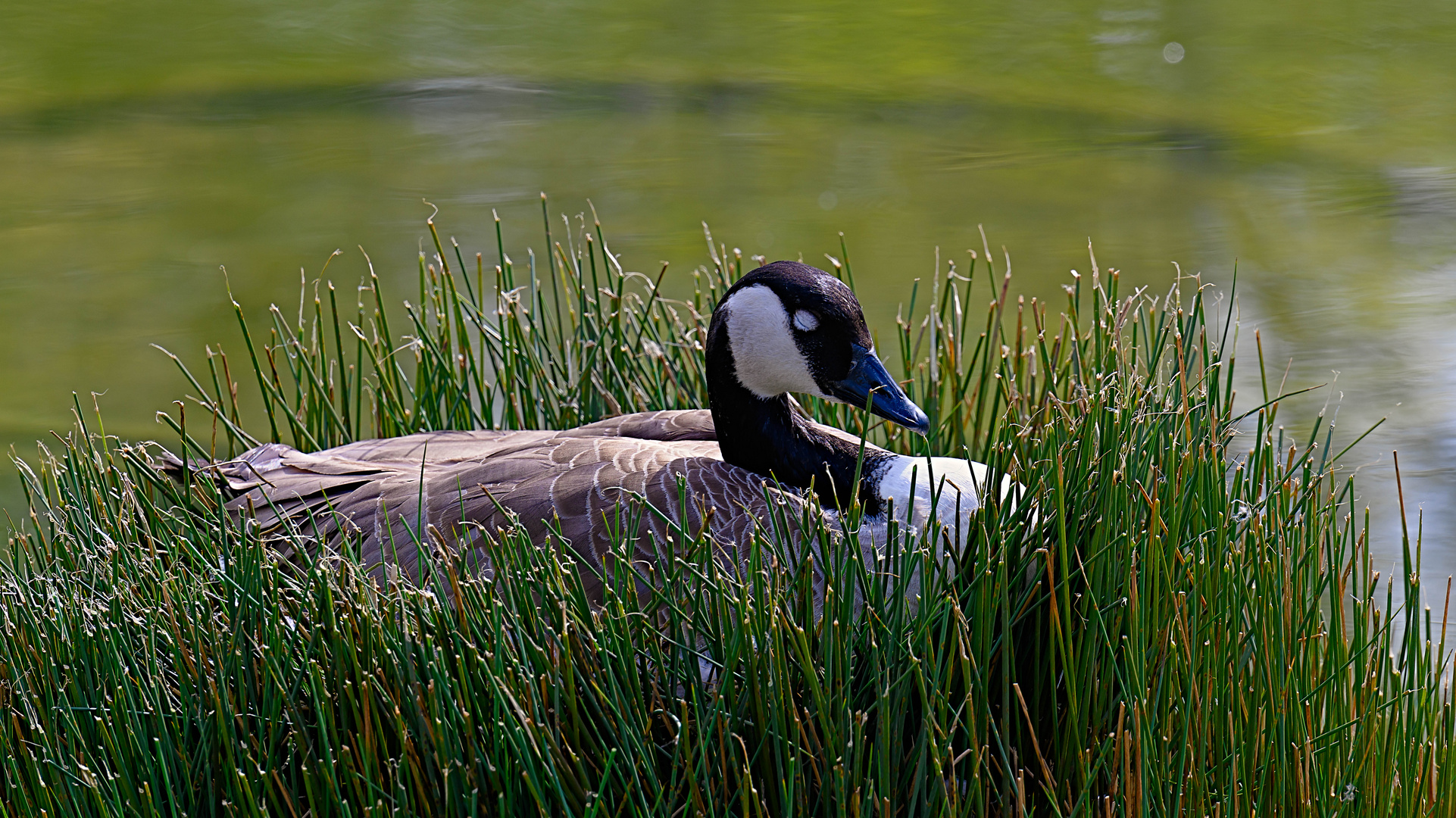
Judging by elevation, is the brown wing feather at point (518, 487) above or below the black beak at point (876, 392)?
below

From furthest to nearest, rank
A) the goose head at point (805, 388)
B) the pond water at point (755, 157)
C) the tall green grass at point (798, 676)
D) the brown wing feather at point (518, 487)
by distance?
the pond water at point (755, 157) < the goose head at point (805, 388) < the brown wing feather at point (518, 487) < the tall green grass at point (798, 676)

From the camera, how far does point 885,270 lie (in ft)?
16.9

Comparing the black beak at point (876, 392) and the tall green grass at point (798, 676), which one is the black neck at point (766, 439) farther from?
the tall green grass at point (798, 676)

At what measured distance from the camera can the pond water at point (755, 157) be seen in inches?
191

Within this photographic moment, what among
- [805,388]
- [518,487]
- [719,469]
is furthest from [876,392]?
[518,487]

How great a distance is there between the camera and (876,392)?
2.16 meters

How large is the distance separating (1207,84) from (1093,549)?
5.36 m

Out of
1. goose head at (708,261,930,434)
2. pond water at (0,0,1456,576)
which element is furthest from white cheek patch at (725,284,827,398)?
pond water at (0,0,1456,576)

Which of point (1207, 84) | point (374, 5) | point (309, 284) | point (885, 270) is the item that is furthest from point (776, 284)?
point (374, 5)

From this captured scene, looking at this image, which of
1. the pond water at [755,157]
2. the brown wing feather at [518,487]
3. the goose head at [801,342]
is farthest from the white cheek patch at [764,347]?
the pond water at [755,157]

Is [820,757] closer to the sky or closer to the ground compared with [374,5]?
closer to the ground

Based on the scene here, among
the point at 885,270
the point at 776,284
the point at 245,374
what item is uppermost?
the point at 776,284

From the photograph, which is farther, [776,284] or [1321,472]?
[776,284]

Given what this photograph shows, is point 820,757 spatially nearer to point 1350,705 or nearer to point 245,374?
point 1350,705
